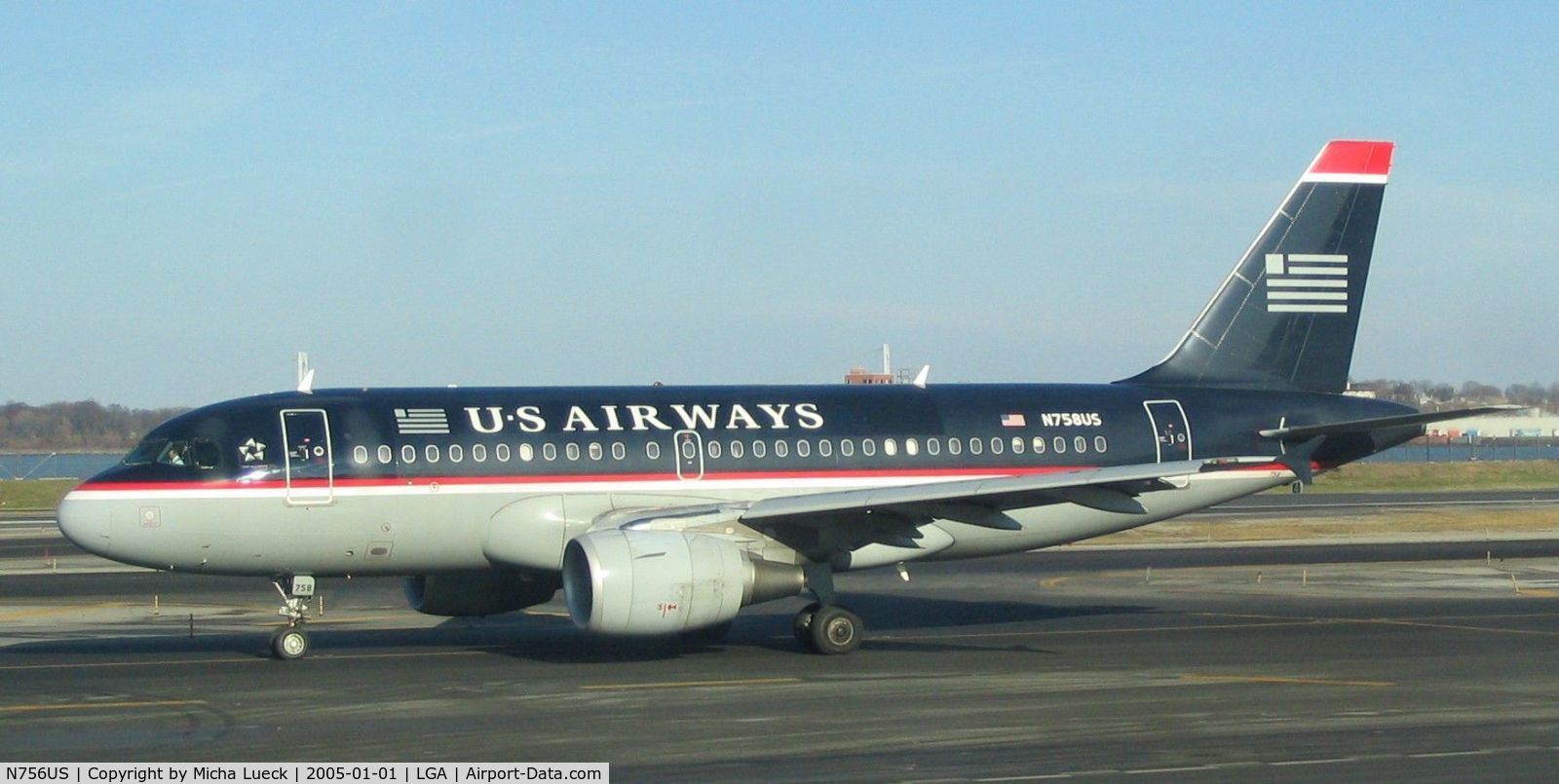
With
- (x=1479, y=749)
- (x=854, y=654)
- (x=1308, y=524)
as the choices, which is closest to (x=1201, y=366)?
(x=854, y=654)

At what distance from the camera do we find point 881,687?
19922 mm

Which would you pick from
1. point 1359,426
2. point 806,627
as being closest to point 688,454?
point 806,627

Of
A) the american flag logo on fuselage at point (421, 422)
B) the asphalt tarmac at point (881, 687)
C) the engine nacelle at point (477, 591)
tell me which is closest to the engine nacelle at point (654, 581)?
the asphalt tarmac at point (881, 687)

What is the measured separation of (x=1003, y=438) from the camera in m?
26.7

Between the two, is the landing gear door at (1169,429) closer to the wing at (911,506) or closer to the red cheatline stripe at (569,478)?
the red cheatline stripe at (569,478)

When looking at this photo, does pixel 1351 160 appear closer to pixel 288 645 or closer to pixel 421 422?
pixel 421 422

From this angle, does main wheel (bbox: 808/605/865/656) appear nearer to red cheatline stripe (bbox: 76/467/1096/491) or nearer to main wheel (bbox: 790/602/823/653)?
main wheel (bbox: 790/602/823/653)

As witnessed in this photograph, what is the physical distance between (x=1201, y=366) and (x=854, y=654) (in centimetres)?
907

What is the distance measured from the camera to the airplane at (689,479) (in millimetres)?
22359

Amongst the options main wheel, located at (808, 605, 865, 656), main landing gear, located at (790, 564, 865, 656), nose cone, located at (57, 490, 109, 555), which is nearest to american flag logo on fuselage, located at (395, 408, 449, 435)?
nose cone, located at (57, 490, 109, 555)

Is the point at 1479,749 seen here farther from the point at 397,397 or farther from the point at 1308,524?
the point at 1308,524

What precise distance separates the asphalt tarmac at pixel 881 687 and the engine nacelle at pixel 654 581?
71 cm

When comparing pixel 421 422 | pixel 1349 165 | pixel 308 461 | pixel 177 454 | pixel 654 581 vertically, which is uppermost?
pixel 1349 165

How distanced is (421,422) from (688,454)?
3.80 m
